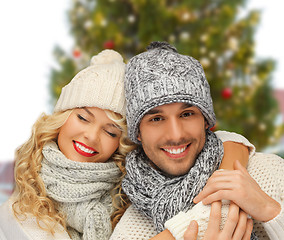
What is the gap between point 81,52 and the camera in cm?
256

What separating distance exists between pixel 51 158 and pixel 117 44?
3.60ft

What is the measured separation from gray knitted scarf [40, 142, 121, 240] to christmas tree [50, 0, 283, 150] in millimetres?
992

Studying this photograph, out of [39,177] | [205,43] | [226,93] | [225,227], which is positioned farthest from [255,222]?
[205,43]

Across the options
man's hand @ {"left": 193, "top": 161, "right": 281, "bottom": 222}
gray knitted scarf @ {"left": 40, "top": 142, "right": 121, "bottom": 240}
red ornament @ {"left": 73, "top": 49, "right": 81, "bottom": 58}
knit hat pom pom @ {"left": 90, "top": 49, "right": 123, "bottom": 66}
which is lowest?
gray knitted scarf @ {"left": 40, "top": 142, "right": 121, "bottom": 240}

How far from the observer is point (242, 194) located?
117 centimetres

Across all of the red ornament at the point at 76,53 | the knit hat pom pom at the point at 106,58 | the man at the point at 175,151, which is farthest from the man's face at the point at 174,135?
the red ornament at the point at 76,53

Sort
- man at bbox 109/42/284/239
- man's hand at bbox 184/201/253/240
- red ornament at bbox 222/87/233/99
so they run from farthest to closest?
red ornament at bbox 222/87/233/99 → man at bbox 109/42/284/239 → man's hand at bbox 184/201/253/240

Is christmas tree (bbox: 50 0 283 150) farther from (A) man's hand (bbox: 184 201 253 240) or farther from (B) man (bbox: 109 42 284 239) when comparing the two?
(A) man's hand (bbox: 184 201 253 240)

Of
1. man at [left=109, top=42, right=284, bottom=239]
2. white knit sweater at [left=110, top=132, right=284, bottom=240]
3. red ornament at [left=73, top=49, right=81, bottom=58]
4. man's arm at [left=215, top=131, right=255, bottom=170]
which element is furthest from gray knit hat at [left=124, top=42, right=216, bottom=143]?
red ornament at [left=73, top=49, right=81, bottom=58]

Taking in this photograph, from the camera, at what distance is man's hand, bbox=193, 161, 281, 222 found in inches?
46.1

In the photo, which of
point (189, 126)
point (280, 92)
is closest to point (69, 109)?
point (189, 126)

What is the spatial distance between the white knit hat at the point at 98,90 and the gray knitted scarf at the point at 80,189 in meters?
0.22

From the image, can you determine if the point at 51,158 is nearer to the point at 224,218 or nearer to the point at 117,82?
the point at 117,82

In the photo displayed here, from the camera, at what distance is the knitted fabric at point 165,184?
1.30 meters
